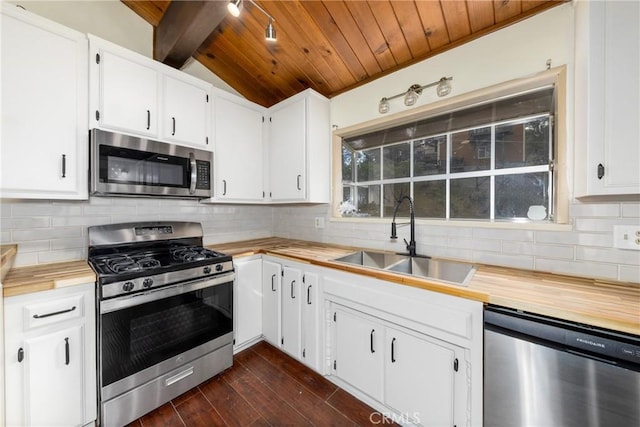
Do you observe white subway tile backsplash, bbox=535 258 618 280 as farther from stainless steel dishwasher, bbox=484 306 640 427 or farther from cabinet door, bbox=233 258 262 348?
cabinet door, bbox=233 258 262 348

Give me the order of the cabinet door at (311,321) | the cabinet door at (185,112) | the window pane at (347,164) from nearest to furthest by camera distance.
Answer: the cabinet door at (311,321)
the cabinet door at (185,112)
the window pane at (347,164)

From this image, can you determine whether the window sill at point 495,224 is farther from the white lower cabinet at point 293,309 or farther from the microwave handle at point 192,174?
the microwave handle at point 192,174

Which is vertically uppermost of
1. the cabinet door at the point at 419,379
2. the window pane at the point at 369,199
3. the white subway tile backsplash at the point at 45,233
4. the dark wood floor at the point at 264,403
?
the window pane at the point at 369,199

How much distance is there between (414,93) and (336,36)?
744 mm

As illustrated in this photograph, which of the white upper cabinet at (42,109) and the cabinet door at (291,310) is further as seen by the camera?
the cabinet door at (291,310)

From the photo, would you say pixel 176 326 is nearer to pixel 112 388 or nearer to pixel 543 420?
pixel 112 388

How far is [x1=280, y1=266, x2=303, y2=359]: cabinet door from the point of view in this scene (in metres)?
1.97

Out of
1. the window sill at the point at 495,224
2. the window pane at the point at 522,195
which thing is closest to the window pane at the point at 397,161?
the window sill at the point at 495,224

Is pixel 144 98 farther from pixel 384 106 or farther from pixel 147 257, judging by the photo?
pixel 384 106

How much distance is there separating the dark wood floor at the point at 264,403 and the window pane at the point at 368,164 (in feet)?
5.80

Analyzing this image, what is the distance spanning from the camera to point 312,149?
2348 millimetres

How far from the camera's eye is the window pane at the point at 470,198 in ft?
5.81

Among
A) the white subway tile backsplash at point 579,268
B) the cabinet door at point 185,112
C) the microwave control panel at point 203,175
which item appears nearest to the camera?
the white subway tile backsplash at point 579,268

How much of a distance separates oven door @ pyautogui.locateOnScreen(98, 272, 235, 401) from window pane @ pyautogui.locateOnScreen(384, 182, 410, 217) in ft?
4.85
